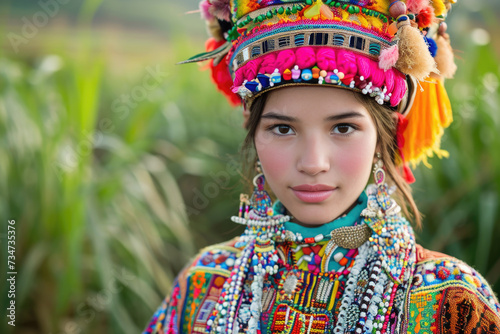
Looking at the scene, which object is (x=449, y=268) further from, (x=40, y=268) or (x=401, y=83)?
(x=40, y=268)

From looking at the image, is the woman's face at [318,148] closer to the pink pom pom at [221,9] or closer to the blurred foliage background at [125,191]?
the pink pom pom at [221,9]

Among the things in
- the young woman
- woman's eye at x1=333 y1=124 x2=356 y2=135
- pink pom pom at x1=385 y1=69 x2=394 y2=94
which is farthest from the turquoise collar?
pink pom pom at x1=385 y1=69 x2=394 y2=94

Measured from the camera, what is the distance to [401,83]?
4.88 feet

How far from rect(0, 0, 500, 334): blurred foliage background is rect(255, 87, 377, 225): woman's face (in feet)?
4.61

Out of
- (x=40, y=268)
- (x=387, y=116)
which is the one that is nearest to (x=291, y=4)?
(x=387, y=116)

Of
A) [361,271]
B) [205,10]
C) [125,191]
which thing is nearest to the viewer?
[361,271]

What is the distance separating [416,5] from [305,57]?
0.35 meters

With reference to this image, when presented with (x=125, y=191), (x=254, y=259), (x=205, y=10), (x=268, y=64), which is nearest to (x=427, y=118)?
(x=268, y=64)

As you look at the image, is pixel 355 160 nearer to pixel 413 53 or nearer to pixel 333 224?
pixel 333 224

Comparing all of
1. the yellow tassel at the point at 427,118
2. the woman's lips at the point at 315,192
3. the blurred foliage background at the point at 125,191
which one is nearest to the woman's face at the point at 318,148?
the woman's lips at the point at 315,192

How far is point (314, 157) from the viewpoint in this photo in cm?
141

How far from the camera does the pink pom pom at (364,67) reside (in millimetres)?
1408

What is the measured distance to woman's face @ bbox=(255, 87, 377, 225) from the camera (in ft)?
4.69

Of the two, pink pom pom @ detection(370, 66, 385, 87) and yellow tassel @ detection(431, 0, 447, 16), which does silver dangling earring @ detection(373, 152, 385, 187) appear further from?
yellow tassel @ detection(431, 0, 447, 16)
